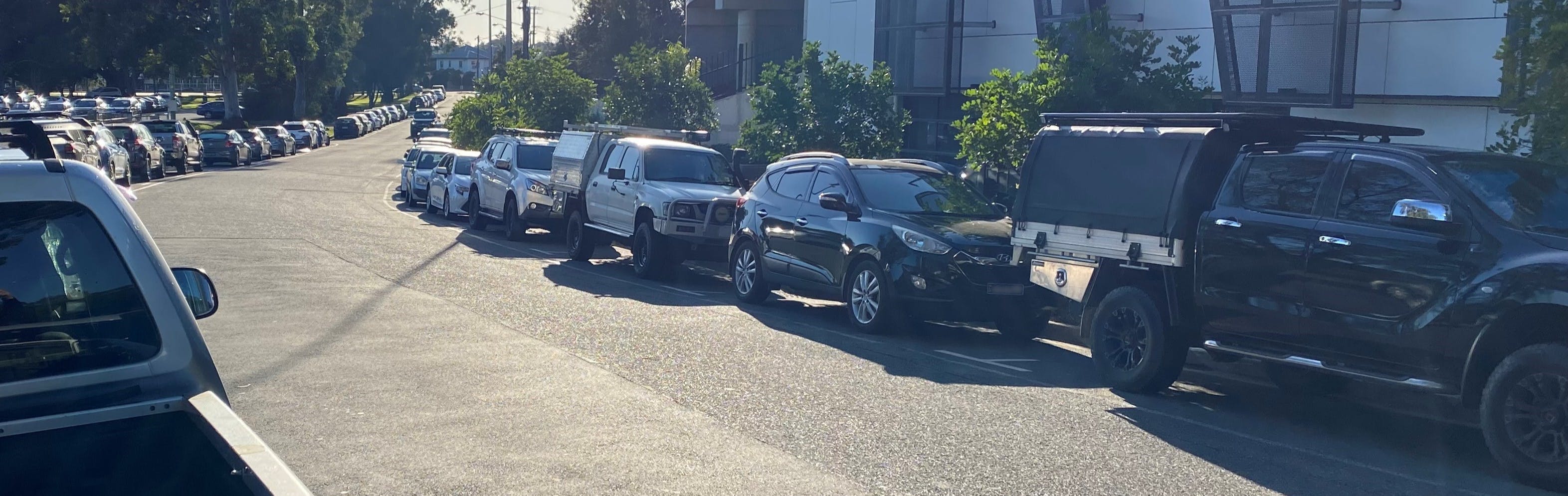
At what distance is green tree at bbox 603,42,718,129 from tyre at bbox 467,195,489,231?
670cm

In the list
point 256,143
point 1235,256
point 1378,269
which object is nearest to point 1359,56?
point 1235,256

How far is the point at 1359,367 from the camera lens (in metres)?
7.83

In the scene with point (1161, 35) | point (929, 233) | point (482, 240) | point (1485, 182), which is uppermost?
point (1161, 35)

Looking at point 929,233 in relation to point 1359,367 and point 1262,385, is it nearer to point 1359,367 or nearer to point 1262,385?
point 1262,385

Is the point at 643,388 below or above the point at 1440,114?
below

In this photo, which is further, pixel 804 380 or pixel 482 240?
pixel 482 240

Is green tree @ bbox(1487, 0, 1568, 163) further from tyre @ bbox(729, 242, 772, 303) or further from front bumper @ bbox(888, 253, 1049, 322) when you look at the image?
tyre @ bbox(729, 242, 772, 303)

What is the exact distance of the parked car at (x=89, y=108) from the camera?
69.8 meters

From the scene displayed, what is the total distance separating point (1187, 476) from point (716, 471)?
2.37 metres

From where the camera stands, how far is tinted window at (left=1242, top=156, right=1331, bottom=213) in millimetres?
8422

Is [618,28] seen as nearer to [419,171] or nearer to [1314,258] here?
[419,171]

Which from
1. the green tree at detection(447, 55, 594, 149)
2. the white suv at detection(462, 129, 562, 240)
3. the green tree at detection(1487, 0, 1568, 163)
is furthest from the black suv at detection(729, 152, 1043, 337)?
the green tree at detection(447, 55, 594, 149)

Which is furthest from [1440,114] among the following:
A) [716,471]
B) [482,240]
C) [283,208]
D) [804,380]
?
[283,208]

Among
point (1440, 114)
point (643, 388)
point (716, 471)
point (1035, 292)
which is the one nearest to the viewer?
point (716, 471)
